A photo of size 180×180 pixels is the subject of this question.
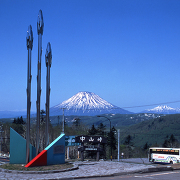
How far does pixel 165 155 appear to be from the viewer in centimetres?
4944

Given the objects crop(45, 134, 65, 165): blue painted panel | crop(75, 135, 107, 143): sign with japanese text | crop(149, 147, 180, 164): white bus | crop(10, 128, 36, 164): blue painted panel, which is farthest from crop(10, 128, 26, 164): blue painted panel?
crop(149, 147, 180, 164): white bus

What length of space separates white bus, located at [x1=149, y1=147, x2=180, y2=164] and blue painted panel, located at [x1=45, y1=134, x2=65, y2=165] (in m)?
27.6

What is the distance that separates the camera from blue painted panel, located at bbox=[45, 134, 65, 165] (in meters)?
25.0

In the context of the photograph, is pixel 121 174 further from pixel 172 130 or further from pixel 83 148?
pixel 172 130

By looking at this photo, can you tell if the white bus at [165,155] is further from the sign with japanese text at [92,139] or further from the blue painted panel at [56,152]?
the blue painted panel at [56,152]

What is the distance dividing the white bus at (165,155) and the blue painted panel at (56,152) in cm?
2756

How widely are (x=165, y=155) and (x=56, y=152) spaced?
29.5 metres

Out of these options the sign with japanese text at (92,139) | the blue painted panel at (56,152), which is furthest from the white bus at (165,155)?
the blue painted panel at (56,152)

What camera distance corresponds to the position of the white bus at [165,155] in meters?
47.4

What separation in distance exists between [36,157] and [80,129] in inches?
2813

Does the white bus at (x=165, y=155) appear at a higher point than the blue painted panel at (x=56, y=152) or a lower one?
lower

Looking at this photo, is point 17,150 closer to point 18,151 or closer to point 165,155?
point 18,151

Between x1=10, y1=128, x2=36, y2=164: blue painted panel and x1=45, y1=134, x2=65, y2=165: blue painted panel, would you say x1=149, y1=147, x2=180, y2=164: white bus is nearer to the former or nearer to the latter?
x1=45, y1=134, x2=65, y2=165: blue painted panel

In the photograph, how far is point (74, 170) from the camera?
72.0 ft
